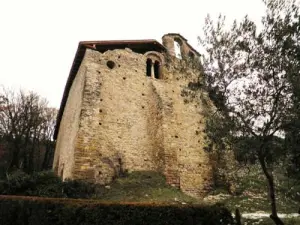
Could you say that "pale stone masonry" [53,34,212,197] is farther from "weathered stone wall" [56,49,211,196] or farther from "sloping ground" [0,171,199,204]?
"sloping ground" [0,171,199,204]

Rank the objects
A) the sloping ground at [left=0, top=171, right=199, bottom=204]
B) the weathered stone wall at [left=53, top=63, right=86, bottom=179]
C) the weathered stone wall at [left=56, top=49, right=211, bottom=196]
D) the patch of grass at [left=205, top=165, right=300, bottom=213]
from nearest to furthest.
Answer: the sloping ground at [left=0, top=171, right=199, bottom=204], the patch of grass at [left=205, top=165, right=300, bottom=213], the weathered stone wall at [left=56, top=49, right=211, bottom=196], the weathered stone wall at [left=53, top=63, right=86, bottom=179]

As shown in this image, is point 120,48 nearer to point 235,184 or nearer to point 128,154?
point 128,154

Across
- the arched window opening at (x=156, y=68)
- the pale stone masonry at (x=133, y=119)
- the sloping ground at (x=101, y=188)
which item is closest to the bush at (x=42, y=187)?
the sloping ground at (x=101, y=188)

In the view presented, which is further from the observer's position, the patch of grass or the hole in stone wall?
the hole in stone wall

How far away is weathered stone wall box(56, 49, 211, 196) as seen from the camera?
15.1 m

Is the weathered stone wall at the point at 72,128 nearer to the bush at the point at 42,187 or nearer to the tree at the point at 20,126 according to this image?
the bush at the point at 42,187

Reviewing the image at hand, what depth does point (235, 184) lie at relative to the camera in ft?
58.1

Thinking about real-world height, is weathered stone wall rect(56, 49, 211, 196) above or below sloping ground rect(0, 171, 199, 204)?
above

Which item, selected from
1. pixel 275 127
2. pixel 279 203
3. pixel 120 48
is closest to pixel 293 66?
pixel 275 127

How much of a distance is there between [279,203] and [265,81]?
8.13 m

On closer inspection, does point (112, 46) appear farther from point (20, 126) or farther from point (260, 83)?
point (20, 126)

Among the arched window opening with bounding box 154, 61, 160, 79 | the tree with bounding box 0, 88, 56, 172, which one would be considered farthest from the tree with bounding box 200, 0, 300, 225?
the tree with bounding box 0, 88, 56, 172

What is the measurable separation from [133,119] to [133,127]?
558 mm

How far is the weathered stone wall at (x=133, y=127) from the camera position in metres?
15.1
